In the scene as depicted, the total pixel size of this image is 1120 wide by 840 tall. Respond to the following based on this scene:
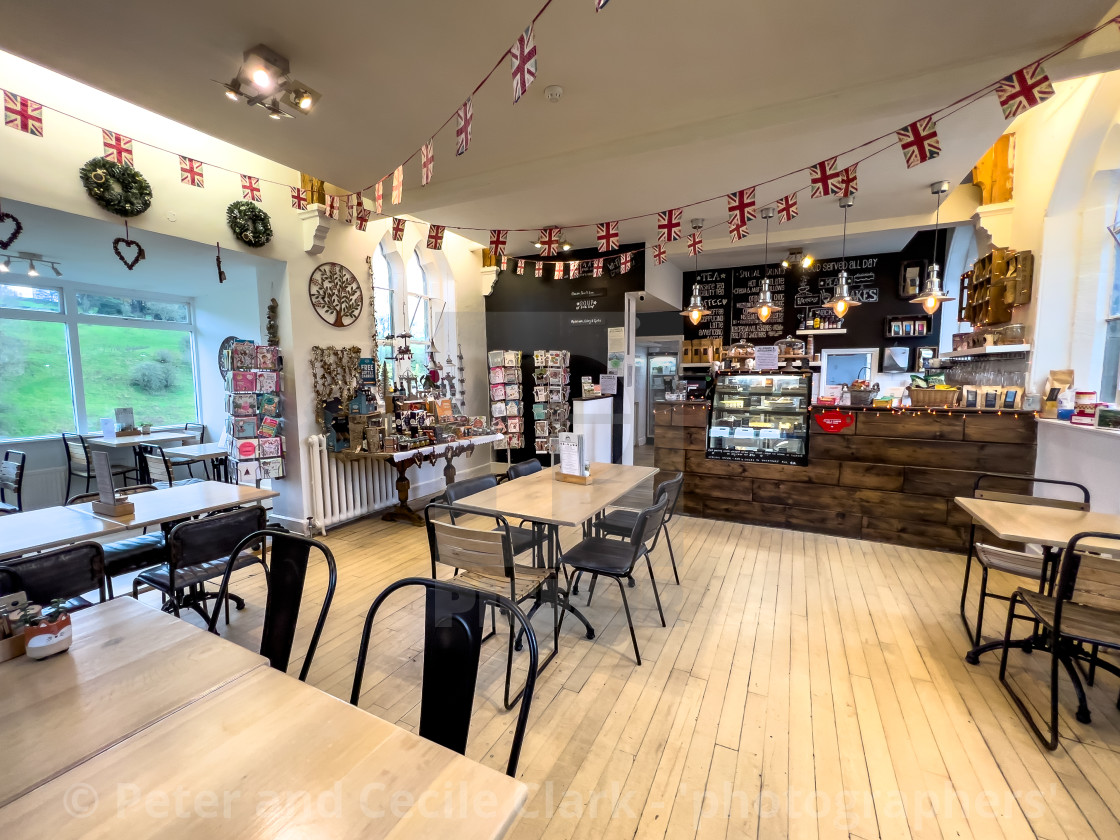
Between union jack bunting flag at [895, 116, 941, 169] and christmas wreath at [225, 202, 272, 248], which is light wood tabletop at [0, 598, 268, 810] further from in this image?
union jack bunting flag at [895, 116, 941, 169]

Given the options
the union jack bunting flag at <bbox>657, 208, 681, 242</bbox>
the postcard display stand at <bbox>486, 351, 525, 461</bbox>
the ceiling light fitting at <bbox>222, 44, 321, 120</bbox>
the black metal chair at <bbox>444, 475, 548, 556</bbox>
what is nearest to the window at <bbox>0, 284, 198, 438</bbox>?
the postcard display stand at <bbox>486, 351, 525, 461</bbox>

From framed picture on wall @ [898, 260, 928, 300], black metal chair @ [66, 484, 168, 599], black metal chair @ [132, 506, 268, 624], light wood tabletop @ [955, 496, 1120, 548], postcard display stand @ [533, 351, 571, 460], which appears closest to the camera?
light wood tabletop @ [955, 496, 1120, 548]

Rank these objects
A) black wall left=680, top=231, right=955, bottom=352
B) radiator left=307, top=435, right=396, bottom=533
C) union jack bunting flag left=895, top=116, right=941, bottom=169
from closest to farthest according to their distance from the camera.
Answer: union jack bunting flag left=895, top=116, right=941, bottom=169 → radiator left=307, top=435, right=396, bottom=533 → black wall left=680, top=231, right=955, bottom=352

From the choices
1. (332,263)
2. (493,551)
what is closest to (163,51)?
(332,263)

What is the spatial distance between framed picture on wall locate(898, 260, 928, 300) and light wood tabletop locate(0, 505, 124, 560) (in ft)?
28.1

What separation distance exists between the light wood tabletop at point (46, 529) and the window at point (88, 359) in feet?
12.1

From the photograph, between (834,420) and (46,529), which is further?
(834,420)

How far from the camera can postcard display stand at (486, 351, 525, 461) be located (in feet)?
20.8

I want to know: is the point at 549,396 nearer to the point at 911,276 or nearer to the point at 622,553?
the point at 622,553

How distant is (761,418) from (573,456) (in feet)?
8.01

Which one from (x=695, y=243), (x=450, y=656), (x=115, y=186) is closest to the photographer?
(x=450, y=656)

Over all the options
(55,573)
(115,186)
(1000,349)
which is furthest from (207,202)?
(1000,349)

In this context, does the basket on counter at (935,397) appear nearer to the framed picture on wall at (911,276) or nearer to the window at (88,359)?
the framed picture on wall at (911,276)

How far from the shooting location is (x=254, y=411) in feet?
13.6
